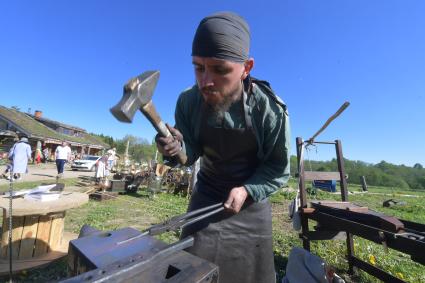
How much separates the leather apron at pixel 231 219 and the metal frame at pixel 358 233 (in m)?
1.35

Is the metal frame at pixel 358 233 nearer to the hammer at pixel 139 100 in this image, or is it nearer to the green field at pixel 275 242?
the green field at pixel 275 242

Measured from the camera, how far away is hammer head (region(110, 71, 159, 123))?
1.06m

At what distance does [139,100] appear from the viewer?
113 centimetres

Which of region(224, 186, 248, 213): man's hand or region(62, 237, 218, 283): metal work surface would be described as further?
region(224, 186, 248, 213): man's hand

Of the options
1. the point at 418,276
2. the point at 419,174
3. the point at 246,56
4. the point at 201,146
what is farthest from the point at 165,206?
the point at 419,174

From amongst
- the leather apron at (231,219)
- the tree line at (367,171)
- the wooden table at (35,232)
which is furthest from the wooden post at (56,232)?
the tree line at (367,171)

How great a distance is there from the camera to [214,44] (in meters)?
1.56

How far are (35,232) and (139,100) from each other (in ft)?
13.5

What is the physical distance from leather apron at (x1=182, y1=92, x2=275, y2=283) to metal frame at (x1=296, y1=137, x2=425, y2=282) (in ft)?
4.42

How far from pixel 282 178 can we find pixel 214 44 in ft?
3.45

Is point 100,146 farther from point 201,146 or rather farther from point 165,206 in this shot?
point 201,146

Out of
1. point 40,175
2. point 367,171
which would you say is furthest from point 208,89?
point 367,171

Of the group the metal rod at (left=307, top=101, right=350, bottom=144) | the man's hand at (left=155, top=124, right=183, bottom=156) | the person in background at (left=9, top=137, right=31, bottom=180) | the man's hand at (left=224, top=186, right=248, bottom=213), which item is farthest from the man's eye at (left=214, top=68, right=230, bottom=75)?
the person in background at (left=9, top=137, right=31, bottom=180)

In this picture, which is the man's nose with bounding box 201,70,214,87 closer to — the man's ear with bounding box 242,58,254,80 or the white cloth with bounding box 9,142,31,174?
the man's ear with bounding box 242,58,254,80
